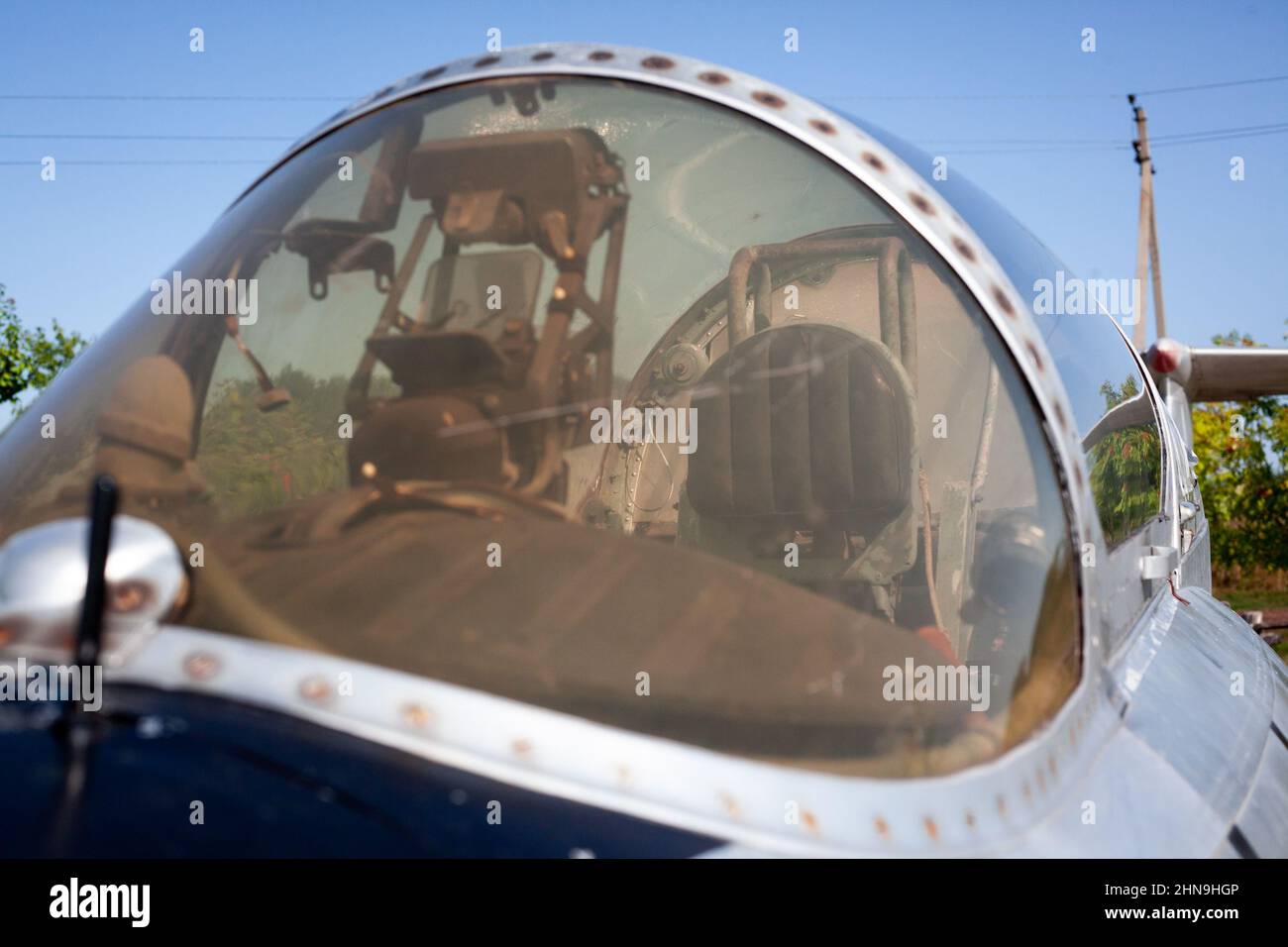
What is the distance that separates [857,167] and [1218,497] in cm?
1859

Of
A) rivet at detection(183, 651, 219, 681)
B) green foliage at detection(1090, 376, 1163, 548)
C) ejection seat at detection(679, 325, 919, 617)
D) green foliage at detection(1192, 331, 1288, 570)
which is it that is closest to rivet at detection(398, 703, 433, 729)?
rivet at detection(183, 651, 219, 681)

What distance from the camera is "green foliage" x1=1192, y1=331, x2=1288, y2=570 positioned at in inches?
683

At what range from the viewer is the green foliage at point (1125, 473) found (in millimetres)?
2018

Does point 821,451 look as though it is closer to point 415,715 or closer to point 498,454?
point 498,454

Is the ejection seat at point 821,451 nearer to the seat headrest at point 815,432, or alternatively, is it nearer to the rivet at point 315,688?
the seat headrest at point 815,432

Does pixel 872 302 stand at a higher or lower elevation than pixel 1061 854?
higher

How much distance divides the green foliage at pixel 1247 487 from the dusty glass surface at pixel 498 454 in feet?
58.1

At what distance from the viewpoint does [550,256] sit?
1.47m

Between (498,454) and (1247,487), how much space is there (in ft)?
62.3

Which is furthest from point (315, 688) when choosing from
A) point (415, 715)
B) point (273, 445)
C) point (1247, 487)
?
point (1247, 487)

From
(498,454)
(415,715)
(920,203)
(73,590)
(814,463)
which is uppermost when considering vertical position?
(920,203)

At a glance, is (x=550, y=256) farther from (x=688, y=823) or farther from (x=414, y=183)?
(x=688, y=823)

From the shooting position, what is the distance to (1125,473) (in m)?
2.44
